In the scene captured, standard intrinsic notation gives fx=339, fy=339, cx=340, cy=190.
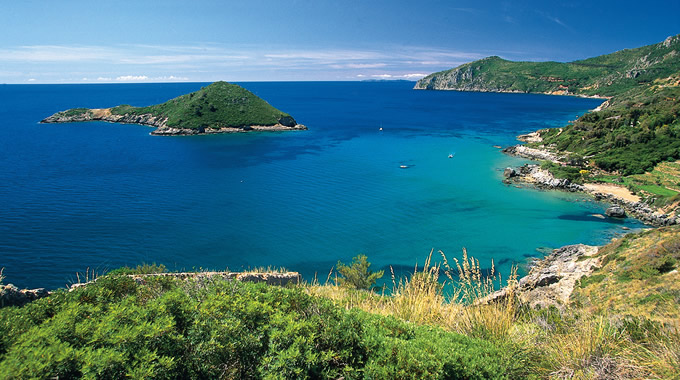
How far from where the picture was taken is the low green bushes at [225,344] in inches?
140

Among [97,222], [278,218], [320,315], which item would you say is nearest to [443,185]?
[278,218]

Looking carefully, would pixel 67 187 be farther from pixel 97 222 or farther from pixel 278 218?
pixel 278 218

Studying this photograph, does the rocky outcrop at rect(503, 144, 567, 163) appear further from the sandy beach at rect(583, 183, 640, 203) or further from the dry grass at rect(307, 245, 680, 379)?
the dry grass at rect(307, 245, 680, 379)

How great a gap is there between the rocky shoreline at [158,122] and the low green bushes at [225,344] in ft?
264

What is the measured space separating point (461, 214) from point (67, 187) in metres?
43.7

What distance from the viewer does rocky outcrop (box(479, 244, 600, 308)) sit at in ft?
51.1

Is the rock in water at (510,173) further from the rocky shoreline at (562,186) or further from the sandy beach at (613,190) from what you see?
the sandy beach at (613,190)

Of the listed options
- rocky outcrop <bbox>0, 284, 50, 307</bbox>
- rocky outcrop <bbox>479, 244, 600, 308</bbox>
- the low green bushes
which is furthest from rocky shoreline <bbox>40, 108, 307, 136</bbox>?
the low green bushes

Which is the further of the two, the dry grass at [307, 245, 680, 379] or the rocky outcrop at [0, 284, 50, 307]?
the rocky outcrop at [0, 284, 50, 307]

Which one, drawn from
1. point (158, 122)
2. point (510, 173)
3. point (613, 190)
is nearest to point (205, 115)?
point (158, 122)

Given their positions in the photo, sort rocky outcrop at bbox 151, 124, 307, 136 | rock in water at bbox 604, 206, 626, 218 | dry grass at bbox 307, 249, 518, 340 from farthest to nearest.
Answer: rocky outcrop at bbox 151, 124, 307, 136
rock in water at bbox 604, 206, 626, 218
dry grass at bbox 307, 249, 518, 340

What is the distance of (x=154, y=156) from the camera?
55.9 meters

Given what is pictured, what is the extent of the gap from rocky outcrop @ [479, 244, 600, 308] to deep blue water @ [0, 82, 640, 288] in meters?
2.16

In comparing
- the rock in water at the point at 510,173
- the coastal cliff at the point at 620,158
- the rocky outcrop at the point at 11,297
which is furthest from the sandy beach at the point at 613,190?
the rocky outcrop at the point at 11,297
